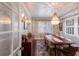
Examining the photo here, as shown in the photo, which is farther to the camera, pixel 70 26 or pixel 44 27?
pixel 44 27

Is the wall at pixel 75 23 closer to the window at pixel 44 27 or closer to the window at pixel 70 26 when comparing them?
the window at pixel 70 26

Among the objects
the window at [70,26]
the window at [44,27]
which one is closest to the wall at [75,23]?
the window at [70,26]

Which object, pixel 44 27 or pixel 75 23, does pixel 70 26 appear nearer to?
pixel 75 23

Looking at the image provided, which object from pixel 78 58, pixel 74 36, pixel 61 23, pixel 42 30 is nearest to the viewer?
pixel 78 58

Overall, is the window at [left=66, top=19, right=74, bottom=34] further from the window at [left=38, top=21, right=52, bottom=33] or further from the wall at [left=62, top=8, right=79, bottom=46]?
the window at [left=38, top=21, right=52, bottom=33]

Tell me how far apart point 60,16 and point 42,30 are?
40 cm

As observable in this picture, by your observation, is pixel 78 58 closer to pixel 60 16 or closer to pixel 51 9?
pixel 60 16

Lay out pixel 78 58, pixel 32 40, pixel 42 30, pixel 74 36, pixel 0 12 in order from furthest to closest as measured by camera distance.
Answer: pixel 32 40 → pixel 42 30 → pixel 74 36 → pixel 0 12 → pixel 78 58

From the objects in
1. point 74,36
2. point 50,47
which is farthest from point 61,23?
point 50,47

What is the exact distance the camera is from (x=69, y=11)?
6.70 feet

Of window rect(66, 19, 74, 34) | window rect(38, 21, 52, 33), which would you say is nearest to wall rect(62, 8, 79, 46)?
window rect(66, 19, 74, 34)

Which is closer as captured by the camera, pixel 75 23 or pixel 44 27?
pixel 75 23

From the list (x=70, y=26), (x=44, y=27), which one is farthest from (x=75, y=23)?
(x=44, y=27)

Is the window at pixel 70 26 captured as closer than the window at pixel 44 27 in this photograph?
Yes
